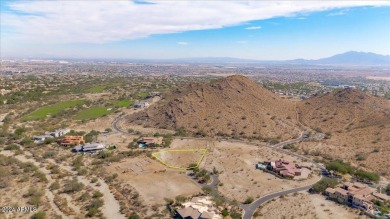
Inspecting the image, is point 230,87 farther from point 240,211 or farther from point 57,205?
point 57,205

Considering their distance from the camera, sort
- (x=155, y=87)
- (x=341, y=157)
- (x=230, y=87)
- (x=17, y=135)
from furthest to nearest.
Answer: (x=155, y=87)
(x=230, y=87)
(x=17, y=135)
(x=341, y=157)

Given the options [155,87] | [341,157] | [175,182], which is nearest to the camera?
[175,182]

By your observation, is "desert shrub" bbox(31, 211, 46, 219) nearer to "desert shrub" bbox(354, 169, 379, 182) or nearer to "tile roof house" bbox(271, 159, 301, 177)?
"tile roof house" bbox(271, 159, 301, 177)

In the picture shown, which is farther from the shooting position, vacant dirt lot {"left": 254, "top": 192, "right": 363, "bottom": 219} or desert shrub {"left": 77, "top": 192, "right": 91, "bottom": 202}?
desert shrub {"left": 77, "top": 192, "right": 91, "bottom": 202}

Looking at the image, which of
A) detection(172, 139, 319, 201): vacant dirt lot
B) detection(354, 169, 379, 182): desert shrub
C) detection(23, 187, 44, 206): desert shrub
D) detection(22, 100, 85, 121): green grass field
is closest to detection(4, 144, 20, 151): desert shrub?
detection(23, 187, 44, 206): desert shrub

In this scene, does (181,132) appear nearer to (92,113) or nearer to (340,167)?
(92,113)

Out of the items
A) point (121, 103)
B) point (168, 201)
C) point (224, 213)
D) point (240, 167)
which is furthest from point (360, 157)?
point (121, 103)

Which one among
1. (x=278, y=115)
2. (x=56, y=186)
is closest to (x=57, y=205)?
(x=56, y=186)
